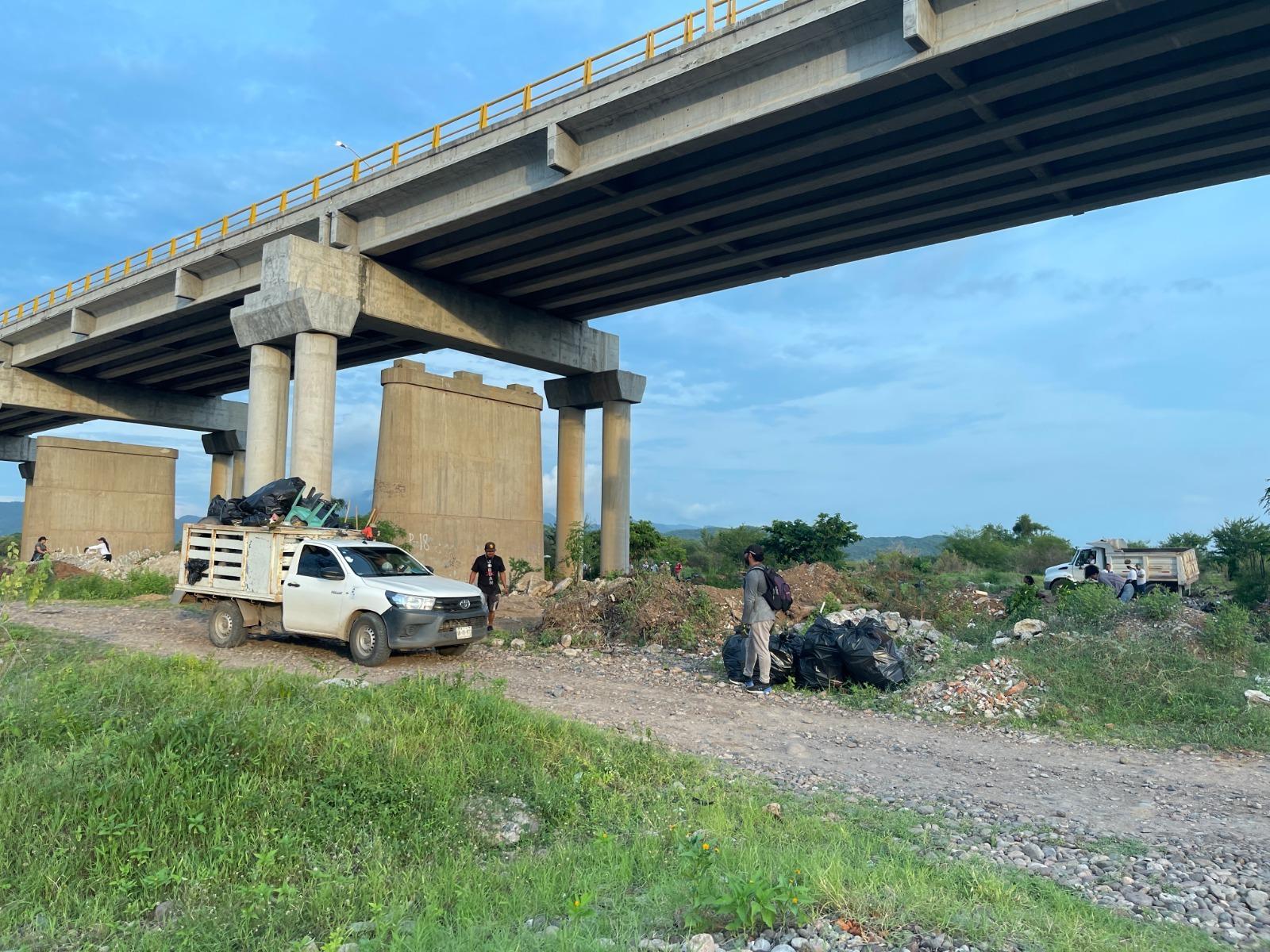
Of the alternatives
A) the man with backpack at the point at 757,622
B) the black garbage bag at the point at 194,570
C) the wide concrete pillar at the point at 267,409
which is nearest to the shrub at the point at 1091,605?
the man with backpack at the point at 757,622

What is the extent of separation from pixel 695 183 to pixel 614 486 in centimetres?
1303

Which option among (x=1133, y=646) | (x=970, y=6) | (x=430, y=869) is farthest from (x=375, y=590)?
(x=970, y=6)

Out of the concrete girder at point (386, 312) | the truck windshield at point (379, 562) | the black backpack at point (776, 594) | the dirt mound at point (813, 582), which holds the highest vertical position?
the concrete girder at point (386, 312)

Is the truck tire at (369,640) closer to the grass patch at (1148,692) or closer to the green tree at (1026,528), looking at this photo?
the grass patch at (1148,692)

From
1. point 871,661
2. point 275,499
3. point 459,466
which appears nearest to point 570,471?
point 459,466

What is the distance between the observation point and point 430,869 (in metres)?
4.36

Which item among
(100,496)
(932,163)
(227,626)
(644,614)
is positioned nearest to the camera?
(227,626)

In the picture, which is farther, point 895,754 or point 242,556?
point 242,556

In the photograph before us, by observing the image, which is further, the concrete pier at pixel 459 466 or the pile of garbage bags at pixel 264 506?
the concrete pier at pixel 459 466

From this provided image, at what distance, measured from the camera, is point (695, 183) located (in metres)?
17.2

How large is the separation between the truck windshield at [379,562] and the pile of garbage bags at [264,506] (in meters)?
1.66

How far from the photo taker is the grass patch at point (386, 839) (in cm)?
365

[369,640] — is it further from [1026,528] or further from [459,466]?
[1026,528]

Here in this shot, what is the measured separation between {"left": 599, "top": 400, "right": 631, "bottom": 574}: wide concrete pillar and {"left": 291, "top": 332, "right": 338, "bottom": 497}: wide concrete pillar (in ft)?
31.7
